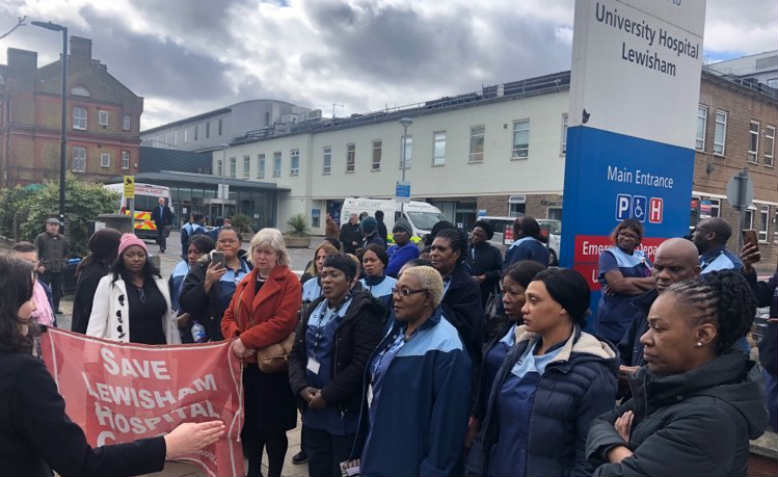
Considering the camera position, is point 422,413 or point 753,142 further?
point 753,142

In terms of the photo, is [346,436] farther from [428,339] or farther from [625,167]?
[625,167]

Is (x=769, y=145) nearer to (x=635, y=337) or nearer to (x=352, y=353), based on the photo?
(x=635, y=337)

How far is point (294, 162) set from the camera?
43594 mm

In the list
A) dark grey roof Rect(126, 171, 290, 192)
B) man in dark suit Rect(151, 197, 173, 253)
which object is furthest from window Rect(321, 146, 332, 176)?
man in dark suit Rect(151, 197, 173, 253)

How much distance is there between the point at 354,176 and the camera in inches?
1510

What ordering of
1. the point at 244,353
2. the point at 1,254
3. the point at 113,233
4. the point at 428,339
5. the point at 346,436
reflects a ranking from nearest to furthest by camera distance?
the point at 1,254 → the point at 428,339 → the point at 346,436 → the point at 244,353 → the point at 113,233

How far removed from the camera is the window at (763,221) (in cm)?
3010

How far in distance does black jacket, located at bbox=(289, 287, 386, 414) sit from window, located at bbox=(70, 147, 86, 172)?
55488 mm

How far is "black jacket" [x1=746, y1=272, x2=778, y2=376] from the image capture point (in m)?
3.70

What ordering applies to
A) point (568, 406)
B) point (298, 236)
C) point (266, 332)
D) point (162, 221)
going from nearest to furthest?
point (568, 406) → point (266, 332) → point (162, 221) → point (298, 236)

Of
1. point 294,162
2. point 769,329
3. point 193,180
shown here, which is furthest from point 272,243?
point 294,162

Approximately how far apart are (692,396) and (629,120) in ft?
9.57

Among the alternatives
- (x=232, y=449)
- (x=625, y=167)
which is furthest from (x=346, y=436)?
(x=625, y=167)

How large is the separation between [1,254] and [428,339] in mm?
1899
